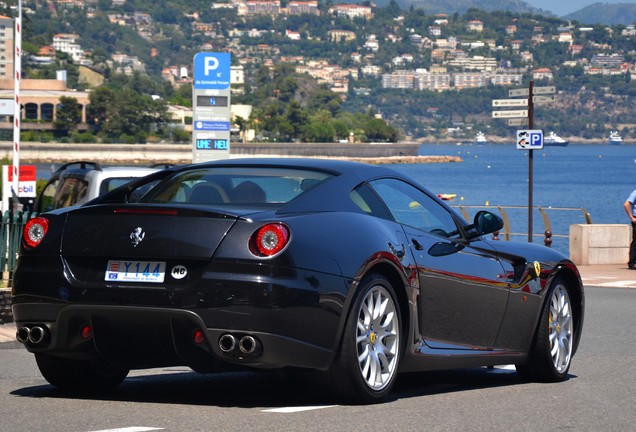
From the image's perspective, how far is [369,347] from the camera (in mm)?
7238

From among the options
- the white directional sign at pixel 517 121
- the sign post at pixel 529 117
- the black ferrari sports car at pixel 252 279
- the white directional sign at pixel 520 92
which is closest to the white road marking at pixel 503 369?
the black ferrari sports car at pixel 252 279

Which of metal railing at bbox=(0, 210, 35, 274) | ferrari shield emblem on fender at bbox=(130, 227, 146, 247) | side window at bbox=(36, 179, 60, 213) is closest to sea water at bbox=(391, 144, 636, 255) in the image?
side window at bbox=(36, 179, 60, 213)

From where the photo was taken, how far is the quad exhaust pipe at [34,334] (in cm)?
705

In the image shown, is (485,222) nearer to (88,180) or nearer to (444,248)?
(444,248)

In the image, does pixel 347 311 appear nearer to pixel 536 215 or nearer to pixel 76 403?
pixel 76 403

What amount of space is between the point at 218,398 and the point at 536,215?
8286cm

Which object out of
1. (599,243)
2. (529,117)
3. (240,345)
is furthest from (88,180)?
(529,117)

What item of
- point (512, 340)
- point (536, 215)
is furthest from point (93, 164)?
point (536, 215)

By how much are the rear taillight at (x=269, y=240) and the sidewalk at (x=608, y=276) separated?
14718 millimetres

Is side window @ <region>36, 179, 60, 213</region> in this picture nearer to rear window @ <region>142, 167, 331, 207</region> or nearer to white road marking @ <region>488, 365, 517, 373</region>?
white road marking @ <region>488, 365, 517, 373</region>

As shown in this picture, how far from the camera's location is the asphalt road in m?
6.57

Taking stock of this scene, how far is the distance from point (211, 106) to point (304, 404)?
68.6 feet

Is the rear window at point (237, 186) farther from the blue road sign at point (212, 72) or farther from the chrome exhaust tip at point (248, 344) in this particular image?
the blue road sign at point (212, 72)

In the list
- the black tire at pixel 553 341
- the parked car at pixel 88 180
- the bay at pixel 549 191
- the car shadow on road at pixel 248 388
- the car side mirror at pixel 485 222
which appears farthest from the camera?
the bay at pixel 549 191
